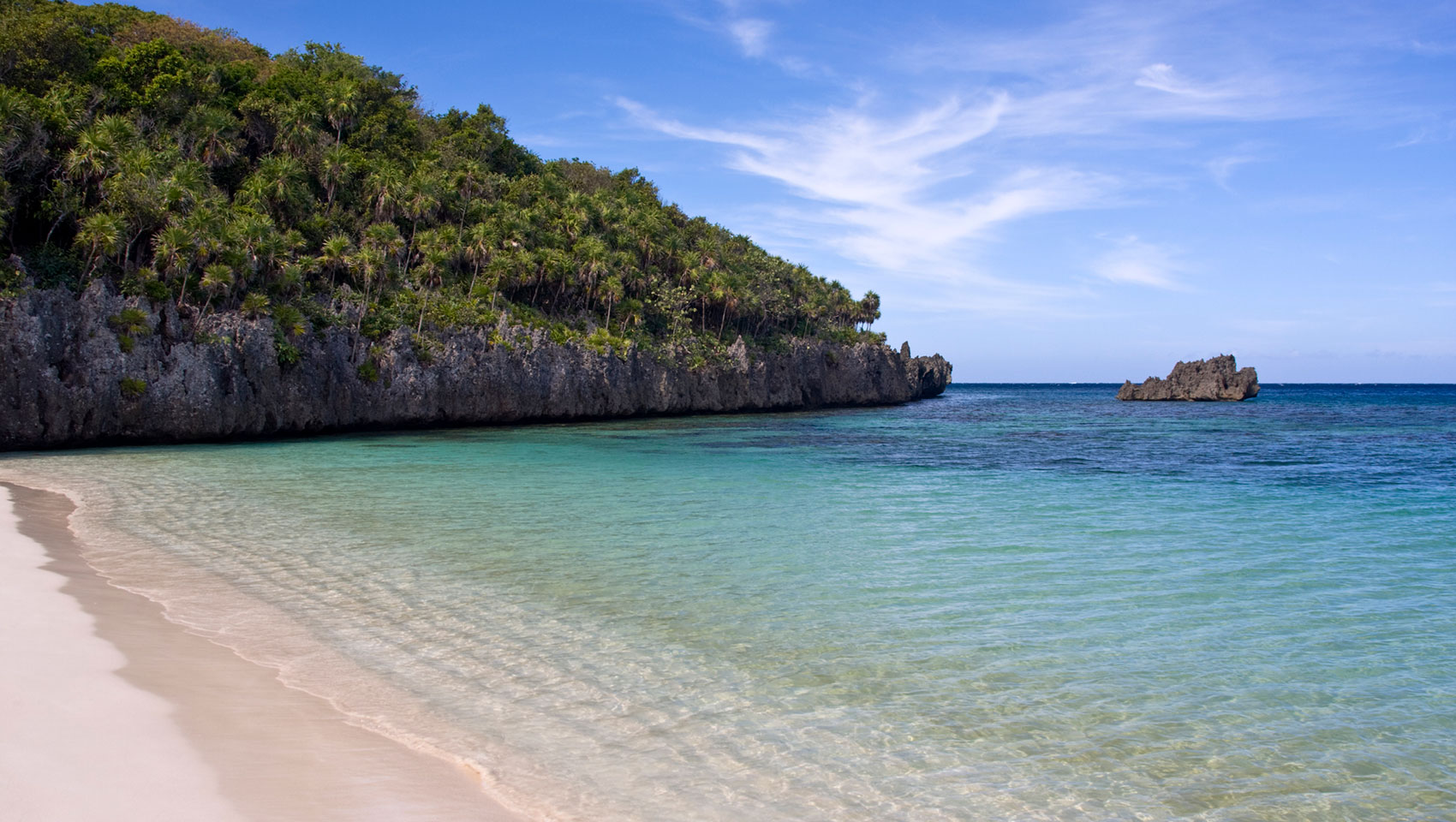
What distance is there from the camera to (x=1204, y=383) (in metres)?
103

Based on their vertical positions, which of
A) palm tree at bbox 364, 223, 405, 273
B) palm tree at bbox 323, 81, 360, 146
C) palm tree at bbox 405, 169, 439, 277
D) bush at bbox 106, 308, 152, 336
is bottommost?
bush at bbox 106, 308, 152, 336

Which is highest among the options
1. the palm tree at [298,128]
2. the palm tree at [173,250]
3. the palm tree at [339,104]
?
the palm tree at [339,104]

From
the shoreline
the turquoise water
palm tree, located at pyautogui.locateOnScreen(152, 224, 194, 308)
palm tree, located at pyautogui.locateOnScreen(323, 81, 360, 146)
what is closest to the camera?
the shoreline

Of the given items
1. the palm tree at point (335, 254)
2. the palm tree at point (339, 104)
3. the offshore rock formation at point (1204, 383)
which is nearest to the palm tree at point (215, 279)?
the palm tree at point (335, 254)

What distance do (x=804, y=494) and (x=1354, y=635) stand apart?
1129 cm

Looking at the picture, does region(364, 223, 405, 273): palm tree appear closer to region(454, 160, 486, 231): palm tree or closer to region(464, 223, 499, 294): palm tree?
region(464, 223, 499, 294): palm tree

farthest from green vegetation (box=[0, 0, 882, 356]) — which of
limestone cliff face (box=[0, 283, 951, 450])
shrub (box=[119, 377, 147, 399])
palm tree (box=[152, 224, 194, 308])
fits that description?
shrub (box=[119, 377, 147, 399])

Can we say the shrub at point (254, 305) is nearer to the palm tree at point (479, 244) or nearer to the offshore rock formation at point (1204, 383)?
the palm tree at point (479, 244)

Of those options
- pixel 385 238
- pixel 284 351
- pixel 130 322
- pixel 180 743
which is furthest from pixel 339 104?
pixel 180 743

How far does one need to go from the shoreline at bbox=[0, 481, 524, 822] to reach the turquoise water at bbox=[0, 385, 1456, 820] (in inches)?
13.0

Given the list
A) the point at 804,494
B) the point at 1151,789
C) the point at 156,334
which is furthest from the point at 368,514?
the point at 156,334

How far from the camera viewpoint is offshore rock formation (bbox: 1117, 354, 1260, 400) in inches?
4003

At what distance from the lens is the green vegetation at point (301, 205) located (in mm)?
33000

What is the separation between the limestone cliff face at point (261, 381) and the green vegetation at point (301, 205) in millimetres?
1195
